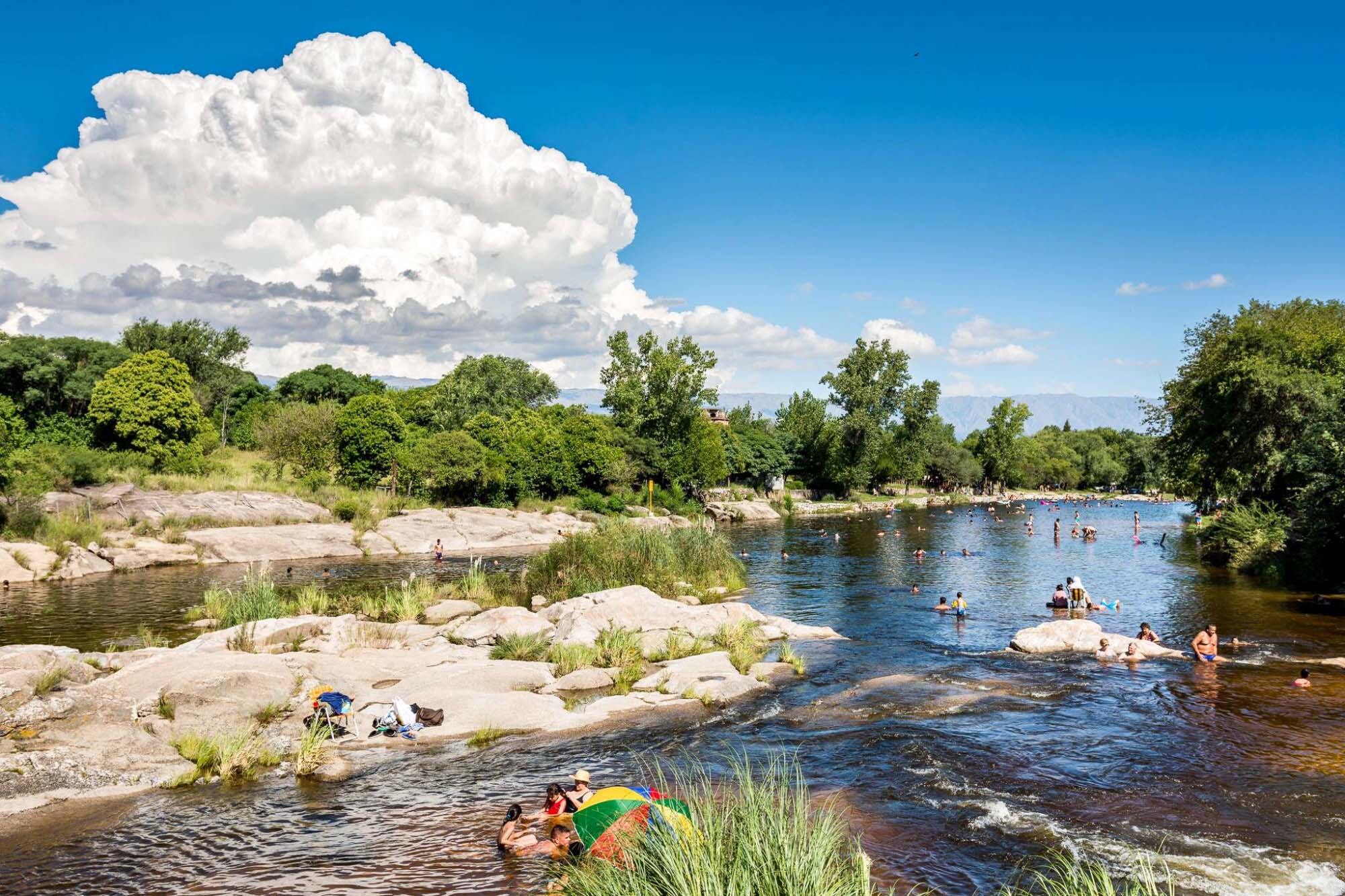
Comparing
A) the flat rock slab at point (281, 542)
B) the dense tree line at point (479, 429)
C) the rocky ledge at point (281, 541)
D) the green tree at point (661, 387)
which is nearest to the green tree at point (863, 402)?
the dense tree line at point (479, 429)

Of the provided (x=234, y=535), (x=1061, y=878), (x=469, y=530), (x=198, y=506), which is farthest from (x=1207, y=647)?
(x=198, y=506)

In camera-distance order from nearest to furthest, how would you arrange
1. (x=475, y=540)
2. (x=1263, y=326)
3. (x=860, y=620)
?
Answer: (x=860, y=620)
(x=1263, y=326)
(x=475, y=540)

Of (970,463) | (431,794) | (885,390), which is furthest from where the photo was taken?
(970,463)

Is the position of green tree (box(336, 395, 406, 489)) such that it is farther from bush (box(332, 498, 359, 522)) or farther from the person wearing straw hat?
the person wearing straw hat

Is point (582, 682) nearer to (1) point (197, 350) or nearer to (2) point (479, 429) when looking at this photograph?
(2) point (479, 429)

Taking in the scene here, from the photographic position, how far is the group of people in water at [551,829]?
13.6 m

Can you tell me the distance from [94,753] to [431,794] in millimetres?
7552

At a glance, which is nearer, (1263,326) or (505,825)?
(505,825)

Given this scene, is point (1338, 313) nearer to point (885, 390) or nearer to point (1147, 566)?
point (1147, 566)

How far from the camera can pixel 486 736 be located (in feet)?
64.9

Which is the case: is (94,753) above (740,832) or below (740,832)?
below

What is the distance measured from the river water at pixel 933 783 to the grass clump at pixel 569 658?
4.86 metres

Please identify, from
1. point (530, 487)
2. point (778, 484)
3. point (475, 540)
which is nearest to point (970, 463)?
point (778, 484)

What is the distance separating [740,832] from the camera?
8.79 m
